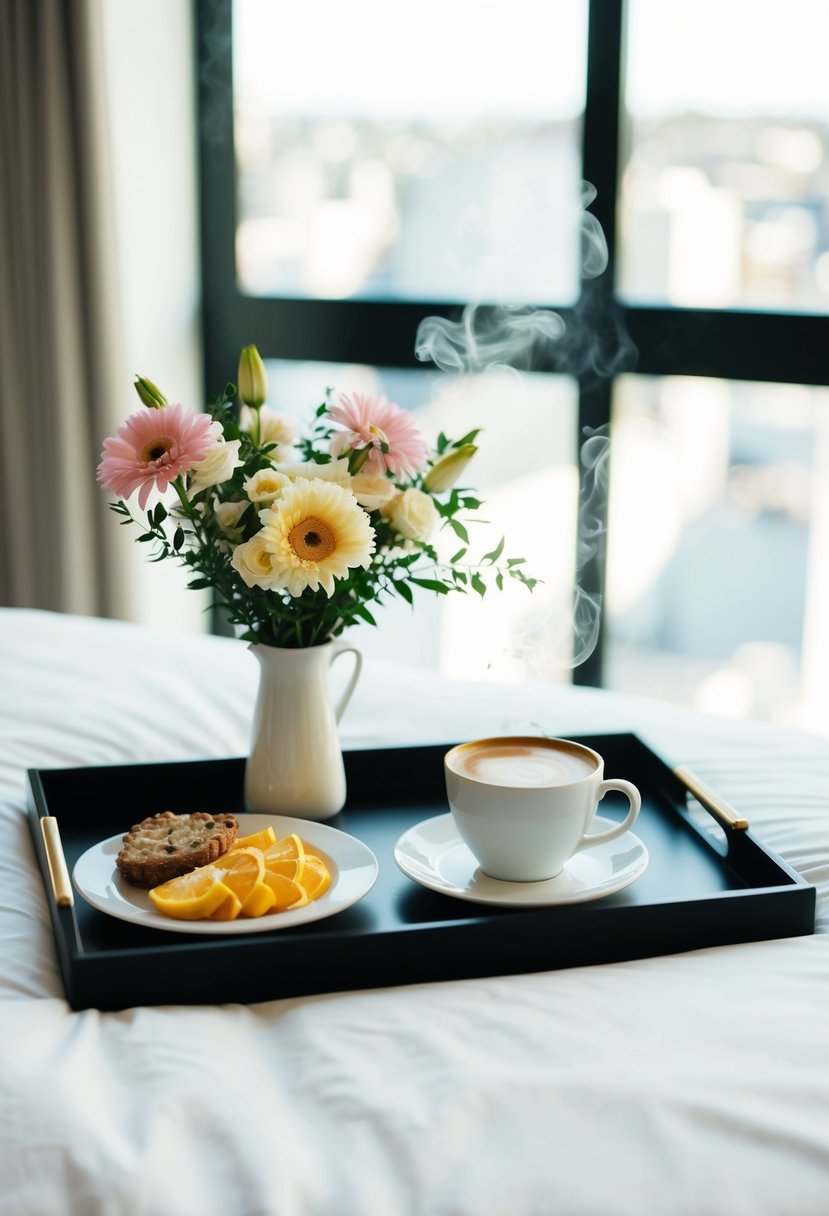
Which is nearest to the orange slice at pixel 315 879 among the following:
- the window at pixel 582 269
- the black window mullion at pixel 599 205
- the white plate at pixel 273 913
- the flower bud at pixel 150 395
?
the white plate at pixel 273 913

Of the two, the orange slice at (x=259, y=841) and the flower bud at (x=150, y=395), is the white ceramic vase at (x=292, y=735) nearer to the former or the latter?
the orange slice at (x=259, y=841)

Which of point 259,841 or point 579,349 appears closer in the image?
point 259,841

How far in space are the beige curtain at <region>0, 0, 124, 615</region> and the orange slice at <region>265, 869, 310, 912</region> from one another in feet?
6.20

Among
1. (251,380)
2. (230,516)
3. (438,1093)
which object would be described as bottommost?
(438,1093)

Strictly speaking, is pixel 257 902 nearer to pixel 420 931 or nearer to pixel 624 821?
pixel 420 931

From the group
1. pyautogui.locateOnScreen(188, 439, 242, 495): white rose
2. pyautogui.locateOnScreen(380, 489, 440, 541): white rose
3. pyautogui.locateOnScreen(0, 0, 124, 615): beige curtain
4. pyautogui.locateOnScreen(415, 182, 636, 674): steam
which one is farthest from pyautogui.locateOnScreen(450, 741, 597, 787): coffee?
pyautogui.locateOnScreen(0, 0, 124, 615): beige curtain

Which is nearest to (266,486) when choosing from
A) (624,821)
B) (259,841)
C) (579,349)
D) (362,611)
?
(362,611)

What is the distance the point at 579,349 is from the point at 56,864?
1914mm

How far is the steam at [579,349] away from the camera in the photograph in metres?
2.71

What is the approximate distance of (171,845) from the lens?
1144 mm

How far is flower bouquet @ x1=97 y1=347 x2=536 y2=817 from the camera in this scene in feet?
3.75

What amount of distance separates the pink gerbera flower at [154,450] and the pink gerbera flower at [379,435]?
149 millimetres

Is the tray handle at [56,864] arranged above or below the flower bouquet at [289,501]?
below

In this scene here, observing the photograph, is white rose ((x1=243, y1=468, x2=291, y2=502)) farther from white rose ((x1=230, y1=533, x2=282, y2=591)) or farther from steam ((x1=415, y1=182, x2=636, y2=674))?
steam ((x1=415, y1=182, x2=636, y2=674))
